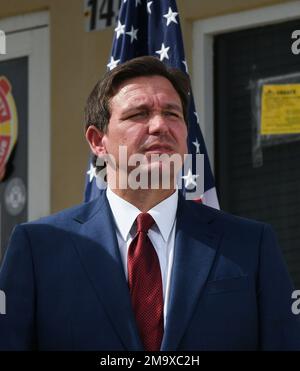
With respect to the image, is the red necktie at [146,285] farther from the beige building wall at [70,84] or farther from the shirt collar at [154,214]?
the beige building wall at [70,84]

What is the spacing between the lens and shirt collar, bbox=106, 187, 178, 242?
15.3 feet

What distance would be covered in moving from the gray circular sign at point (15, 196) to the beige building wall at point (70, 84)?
0.31 meters

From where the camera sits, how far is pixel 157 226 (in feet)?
15.3

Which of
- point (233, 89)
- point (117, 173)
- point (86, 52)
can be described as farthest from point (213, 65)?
point (117, 173)

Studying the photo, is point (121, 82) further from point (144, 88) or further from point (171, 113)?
point (171, 113)

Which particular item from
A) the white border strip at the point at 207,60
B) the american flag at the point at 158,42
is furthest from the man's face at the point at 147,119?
the white border strip at the point at 207,60

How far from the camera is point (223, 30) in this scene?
771 cm

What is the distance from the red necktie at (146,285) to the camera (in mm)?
4496

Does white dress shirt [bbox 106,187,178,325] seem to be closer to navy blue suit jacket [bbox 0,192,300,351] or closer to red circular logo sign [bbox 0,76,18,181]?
navy blue suit jacket [bbox 0,192,300,351]

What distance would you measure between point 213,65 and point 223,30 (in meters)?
0.20

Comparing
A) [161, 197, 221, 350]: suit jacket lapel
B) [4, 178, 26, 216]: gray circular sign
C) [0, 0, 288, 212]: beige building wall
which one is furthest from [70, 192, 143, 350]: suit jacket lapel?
[4, 178, 26, 216]: gray circular sign

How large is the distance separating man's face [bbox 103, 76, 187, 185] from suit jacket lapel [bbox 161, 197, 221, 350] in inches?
8.7
